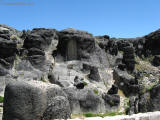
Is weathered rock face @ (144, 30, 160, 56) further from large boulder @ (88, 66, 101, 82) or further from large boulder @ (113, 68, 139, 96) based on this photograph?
large boulder @ (88, 66, 101, 82)

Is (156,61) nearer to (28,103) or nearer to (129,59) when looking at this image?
(129,59)

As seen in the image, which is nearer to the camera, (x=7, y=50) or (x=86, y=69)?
(x=7, y=50)

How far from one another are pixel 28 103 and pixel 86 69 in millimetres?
20530

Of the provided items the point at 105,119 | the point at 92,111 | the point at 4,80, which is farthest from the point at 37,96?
the point at 4,80

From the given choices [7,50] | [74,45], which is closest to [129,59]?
[74,45]

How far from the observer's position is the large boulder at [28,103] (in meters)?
7.62

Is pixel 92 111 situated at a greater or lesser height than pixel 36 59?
lesser

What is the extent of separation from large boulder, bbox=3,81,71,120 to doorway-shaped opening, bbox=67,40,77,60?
21.6 m

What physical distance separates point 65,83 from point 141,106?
10.9 metres

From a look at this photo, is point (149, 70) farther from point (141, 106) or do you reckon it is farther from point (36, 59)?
point (141, 106)

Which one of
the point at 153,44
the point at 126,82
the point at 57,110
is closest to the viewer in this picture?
the point at 57,110

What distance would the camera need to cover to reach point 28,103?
7727 mm

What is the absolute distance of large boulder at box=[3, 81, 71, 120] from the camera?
7.62 metres

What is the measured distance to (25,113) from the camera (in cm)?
761
